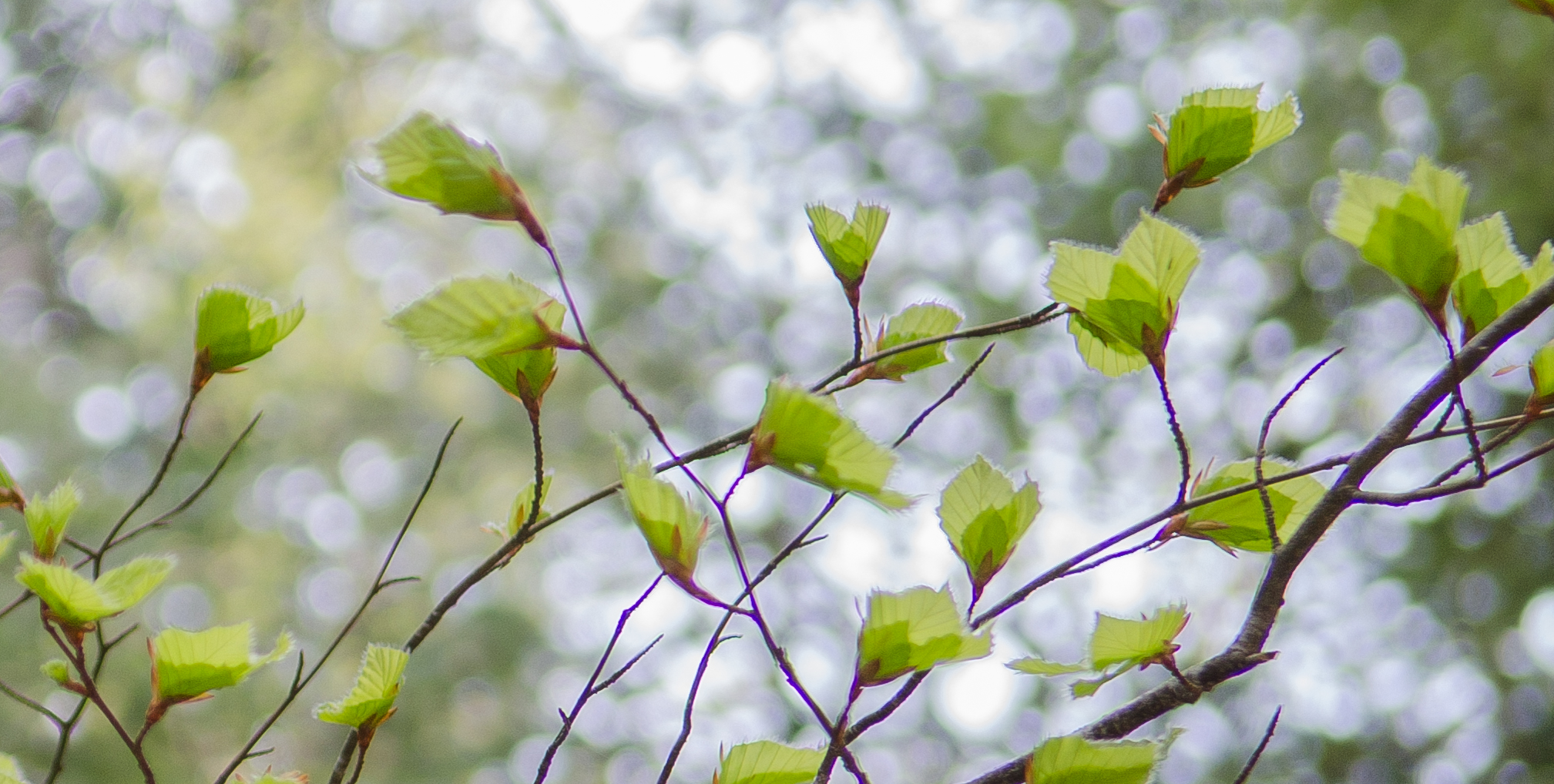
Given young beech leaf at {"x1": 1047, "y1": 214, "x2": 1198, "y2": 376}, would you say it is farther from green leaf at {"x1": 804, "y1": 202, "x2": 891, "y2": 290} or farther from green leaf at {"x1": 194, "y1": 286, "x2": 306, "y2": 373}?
green leaf at {"x1": 194, "y1": 286, "x2": 306, "y2": 373}

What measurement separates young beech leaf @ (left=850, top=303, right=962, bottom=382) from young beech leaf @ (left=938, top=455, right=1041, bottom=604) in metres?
0.05

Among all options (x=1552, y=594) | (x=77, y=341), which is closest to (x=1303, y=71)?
(x=1552, y=594)

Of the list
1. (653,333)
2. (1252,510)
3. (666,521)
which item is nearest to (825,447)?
(666,521)

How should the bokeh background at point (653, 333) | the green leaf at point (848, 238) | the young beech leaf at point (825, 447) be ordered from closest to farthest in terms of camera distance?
the young beech leaf at point (825, 447) → the green leaf at point (848, 238) → the bokeh background at point (653, 333)

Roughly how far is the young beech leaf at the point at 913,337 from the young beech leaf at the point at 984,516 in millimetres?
51

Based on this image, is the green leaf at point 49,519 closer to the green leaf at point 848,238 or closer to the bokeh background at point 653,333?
the green leaf at point 848,238

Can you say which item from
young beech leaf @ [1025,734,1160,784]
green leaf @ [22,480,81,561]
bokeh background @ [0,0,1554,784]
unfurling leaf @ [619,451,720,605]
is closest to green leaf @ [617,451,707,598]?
unfurling leaf @ [619,451,720,605]

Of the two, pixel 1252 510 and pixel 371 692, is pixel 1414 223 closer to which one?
pixel 1252 510

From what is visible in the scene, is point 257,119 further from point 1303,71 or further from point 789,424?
point 789,424

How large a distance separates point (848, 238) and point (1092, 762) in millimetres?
177

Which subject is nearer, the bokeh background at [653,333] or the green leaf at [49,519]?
the green leaf at [49,519]

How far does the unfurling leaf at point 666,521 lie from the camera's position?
0.79ft

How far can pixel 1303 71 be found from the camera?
10.3 ft

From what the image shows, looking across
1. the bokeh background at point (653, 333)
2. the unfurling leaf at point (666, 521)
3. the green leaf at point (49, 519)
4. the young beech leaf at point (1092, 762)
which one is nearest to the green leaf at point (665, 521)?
the unfurling leaf at point (666, 521)
